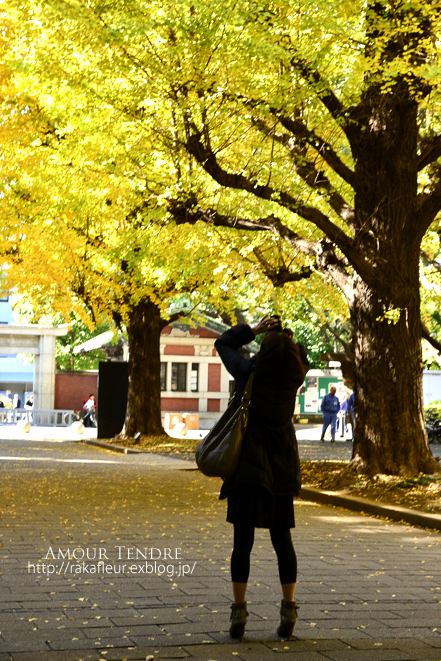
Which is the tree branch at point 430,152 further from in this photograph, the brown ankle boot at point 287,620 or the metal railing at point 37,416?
the metal railing at point 37,416

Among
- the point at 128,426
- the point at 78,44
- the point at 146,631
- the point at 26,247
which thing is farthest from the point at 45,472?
the point at 146,631

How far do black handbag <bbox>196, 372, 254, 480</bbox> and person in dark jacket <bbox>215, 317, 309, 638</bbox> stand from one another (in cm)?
6

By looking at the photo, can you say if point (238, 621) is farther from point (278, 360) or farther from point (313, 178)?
point (313, 178)

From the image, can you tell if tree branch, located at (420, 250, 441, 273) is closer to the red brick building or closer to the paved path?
the paved path

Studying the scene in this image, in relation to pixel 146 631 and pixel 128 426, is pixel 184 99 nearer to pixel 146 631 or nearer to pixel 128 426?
pixel 146 631

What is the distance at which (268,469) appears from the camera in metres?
4.86

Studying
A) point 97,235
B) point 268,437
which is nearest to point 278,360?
point 268,437

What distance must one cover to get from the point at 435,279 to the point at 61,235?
1006 cm

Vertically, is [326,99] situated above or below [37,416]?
above

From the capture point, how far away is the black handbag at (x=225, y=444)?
4805 mm

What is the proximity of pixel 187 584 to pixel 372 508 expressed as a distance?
527 centimetres

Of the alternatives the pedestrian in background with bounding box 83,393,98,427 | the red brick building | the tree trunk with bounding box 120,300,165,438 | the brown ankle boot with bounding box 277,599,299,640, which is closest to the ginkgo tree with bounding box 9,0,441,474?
the brown ankle boot with bounding box 277,599,299,640

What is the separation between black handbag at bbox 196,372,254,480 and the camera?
15.8 feet

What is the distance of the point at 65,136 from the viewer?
17.8m
